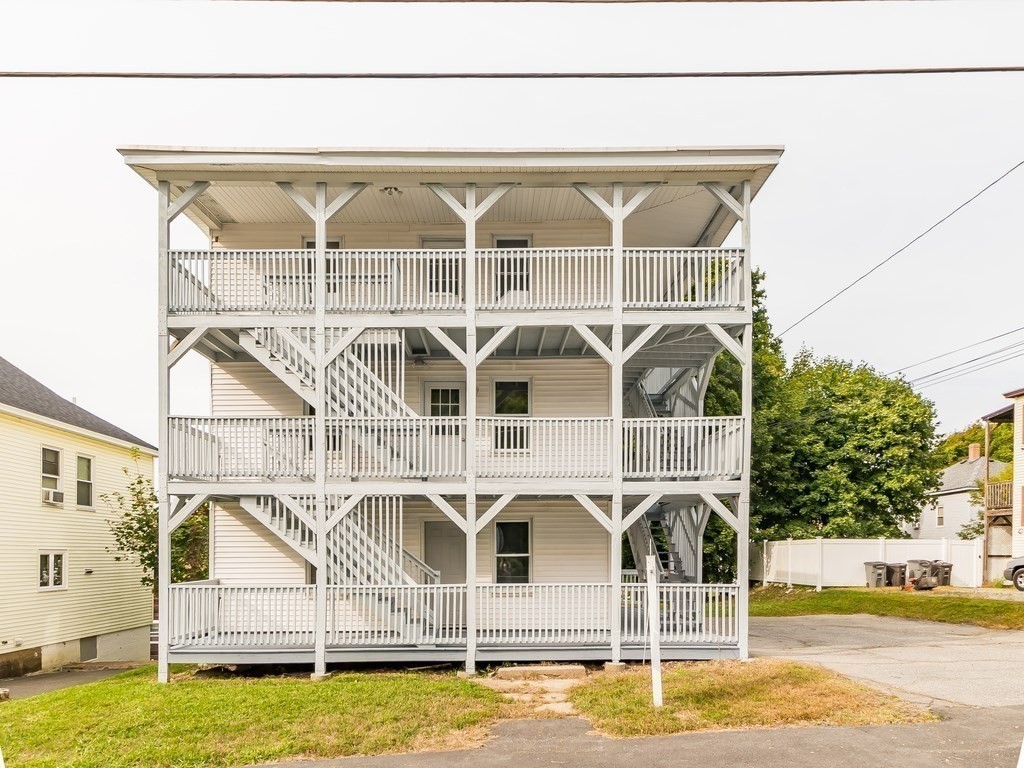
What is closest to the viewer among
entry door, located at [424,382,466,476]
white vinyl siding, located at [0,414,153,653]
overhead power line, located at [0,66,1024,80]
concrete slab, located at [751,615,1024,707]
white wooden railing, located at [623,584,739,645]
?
overhead power line, located at [0,66,1024,80]

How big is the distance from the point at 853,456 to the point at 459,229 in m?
21.8

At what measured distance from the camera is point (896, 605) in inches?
919

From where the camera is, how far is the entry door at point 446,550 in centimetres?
1780

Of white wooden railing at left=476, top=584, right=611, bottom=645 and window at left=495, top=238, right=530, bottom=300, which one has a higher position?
window at left=495, top=238, right=530, bottom=300

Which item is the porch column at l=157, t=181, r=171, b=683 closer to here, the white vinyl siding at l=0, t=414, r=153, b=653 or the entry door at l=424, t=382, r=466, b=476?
the entry door at l=424, t=382, r=466, b=476

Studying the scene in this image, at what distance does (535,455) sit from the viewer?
15.2 metres

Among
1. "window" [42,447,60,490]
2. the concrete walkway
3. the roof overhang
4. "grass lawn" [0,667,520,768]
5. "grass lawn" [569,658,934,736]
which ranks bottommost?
the concrete walkway

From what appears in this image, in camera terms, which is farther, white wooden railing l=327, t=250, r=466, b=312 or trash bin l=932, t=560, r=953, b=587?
trash bin l=932, t=560, r=953, b=587

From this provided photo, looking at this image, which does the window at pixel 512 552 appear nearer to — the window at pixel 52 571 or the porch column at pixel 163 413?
the porch column at pixel 163 413

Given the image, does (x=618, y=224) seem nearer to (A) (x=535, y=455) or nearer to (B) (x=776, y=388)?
(A) (x=535, y=455)

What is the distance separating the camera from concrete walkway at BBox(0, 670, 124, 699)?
1930cm

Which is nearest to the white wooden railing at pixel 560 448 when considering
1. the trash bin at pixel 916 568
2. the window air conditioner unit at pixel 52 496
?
the window air conditioner unit at pixel 52 496

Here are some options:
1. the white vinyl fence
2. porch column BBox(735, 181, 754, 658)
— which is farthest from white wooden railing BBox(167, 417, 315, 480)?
the white vinyl fence

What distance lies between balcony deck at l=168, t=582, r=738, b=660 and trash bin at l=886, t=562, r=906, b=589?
48.5ft
